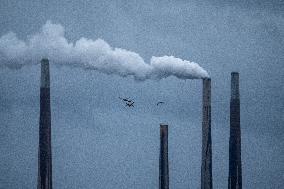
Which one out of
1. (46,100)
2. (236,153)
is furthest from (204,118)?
(46,100)

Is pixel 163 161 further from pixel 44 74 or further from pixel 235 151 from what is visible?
pixel 44 74

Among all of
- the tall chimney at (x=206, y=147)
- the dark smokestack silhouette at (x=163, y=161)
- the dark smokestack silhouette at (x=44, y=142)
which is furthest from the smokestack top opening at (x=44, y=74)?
the tall chimney at (x=206, y=147)

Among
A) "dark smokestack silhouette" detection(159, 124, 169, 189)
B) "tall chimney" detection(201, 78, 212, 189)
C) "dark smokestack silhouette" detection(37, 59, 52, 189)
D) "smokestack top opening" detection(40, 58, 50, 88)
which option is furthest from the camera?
"tall chimney" detection(201, 78, 212, 189)

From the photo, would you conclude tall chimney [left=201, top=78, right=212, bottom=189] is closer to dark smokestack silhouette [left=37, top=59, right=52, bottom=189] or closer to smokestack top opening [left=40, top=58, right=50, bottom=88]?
dark smokestack silhouette [left=37, top=59, right=52, bottom=189]

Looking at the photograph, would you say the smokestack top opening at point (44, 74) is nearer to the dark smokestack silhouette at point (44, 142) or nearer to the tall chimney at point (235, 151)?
the dark smokestack silhouette at point (44, 142)

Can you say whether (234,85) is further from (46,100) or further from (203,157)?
(46,100)

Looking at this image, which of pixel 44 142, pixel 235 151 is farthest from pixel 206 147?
pixel 44 142

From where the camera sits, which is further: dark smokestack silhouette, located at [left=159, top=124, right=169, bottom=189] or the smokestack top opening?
dark smokestack silhouette, located at [left=159, top=124, right=169, bottom=189]

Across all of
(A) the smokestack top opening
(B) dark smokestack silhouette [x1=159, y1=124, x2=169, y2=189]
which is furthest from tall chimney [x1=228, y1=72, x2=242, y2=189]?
(A) the smokestack top opening
